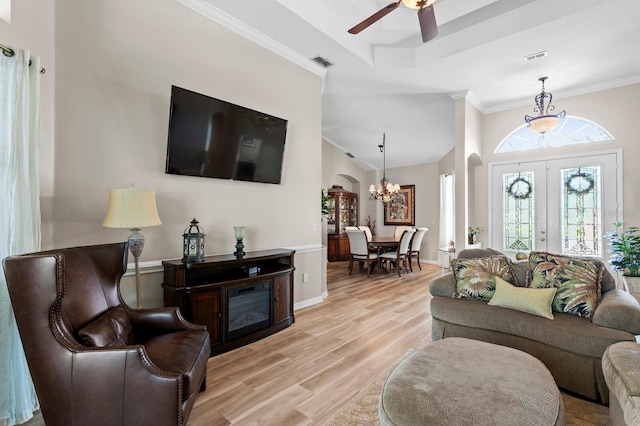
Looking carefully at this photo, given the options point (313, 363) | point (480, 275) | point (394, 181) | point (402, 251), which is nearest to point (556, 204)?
point (402, 251)

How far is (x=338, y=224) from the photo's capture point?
866cm

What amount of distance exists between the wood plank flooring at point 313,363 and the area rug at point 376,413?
0.07 meters

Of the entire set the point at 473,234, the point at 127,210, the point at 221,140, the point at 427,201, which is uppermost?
the point at 221,140

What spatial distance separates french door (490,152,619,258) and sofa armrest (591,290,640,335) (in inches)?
122

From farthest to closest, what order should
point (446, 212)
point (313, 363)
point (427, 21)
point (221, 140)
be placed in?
point (446, 212), point (221, 140), point (313, 363), point (427, 21)

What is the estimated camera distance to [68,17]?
2.36 m

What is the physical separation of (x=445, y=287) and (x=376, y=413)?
147cm

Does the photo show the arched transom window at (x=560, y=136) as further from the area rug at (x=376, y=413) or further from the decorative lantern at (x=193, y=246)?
the decorative lantern at (x=193, y=246)

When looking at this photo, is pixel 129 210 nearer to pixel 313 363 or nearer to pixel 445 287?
pixel 313 363

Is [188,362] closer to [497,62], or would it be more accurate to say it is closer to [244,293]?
[244,293]

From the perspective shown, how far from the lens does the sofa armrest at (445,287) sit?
295cm

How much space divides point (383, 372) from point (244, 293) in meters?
1.48

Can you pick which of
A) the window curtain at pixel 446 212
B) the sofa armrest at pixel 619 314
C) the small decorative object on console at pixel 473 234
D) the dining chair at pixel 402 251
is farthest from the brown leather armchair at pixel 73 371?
the window curtain at pixel 446 212

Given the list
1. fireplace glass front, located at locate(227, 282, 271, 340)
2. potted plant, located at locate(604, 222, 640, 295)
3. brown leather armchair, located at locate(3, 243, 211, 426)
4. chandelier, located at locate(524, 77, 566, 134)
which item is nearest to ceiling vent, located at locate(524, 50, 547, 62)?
chandelier, located at locate(524, 77, 566, 134)
